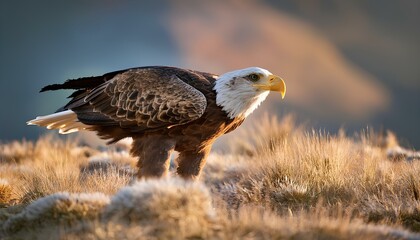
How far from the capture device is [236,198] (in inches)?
426

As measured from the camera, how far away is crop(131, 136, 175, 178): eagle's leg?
8820mm

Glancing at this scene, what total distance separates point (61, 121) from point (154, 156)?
7.30 feet

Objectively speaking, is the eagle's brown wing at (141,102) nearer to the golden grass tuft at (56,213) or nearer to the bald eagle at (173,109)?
the bald eagle at (173,109)

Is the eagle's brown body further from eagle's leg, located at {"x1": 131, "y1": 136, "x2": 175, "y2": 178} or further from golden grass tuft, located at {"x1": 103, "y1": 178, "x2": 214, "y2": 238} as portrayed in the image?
golden grass tuft, located at {"x1": 103, "y1": 178, "x2": 214, "y2": 238}

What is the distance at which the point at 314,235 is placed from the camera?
6117mm

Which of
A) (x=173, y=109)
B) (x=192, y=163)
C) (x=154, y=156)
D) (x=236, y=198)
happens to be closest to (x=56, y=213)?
(x=154, y=156)

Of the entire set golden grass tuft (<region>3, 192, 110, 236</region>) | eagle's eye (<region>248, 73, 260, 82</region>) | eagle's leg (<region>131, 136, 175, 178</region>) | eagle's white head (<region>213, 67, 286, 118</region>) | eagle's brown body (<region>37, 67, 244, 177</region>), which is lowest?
golden grass tuft (<region>3, 192, 110, 236</region>)

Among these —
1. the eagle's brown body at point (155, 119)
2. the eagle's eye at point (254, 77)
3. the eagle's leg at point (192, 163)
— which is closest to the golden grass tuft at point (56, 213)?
the eagle's brown body at point (155, 119)

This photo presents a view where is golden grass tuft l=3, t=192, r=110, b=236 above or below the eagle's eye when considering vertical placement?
below

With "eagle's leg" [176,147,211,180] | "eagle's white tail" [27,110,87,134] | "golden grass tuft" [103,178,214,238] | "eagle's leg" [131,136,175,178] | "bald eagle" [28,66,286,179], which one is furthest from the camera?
"eagle's white tail" [27,110,87,134]

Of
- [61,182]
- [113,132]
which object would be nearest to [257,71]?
[113,132]

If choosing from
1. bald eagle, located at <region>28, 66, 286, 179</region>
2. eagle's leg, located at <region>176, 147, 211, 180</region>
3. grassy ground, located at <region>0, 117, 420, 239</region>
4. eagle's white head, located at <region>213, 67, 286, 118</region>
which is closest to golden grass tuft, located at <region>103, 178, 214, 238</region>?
grassy ground, located at <region>0, 117, 420, 239</region>

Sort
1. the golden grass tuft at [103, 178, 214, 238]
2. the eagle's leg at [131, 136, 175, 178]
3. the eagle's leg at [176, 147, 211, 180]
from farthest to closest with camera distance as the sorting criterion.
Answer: the eagle's leg at [176, 147, 211, 180] < the eagle's leg at [131, 136, 175, 178] < the golden grass tuft at [103, 178, 214, 238]

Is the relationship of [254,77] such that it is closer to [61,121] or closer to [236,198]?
[236,198]
